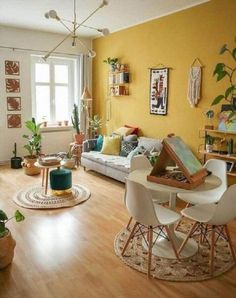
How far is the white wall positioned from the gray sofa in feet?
5.22

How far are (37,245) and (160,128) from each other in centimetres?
305

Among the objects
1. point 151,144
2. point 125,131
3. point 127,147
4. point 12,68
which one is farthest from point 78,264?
point 12,68

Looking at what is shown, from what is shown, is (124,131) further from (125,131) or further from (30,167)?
(30,167)

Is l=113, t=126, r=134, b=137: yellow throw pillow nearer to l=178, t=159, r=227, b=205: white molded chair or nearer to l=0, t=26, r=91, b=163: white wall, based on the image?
l=0, t=26, r=91, b=163: white wall

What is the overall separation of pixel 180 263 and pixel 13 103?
4831mm

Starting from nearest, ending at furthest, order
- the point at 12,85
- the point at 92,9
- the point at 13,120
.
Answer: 1. the point at 92,9
2. the point at 12,85
3. the point at 13,120

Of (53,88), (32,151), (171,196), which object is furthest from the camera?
(53,88)

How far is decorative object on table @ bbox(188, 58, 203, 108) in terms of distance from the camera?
4.31m

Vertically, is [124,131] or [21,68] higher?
[21,68]

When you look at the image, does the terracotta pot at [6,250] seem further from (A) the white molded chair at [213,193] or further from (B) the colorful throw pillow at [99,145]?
(B) the colorful throw pillow at [99,145]

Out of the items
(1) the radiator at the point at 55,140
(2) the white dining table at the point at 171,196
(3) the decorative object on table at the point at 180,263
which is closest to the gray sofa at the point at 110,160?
(1) the radiator at the point at 55,140

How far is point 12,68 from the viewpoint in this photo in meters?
5.88

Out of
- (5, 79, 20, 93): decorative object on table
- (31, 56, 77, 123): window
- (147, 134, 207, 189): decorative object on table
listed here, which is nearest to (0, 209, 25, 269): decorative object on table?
(147, 134, 207, 189): decorative object on table

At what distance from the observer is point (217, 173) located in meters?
3.03
